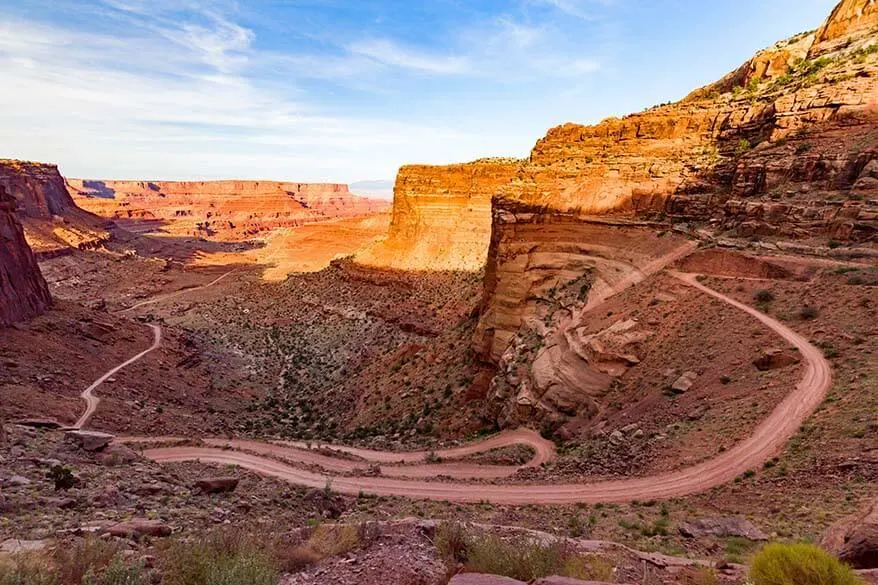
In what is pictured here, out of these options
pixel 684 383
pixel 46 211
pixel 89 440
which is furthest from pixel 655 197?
pixel 46 211

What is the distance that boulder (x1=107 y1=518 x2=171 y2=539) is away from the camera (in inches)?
323

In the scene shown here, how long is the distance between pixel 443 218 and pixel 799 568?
5372cm

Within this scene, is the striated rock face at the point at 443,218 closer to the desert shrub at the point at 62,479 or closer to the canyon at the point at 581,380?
the canyon at the point at 581,380

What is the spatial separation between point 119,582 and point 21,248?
1486 inches

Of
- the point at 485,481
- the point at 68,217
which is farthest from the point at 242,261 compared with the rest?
the point at 485,481

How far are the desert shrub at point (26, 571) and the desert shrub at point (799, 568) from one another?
7814 mm

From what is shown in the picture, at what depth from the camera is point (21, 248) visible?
33.9 metres

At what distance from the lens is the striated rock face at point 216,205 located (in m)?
152

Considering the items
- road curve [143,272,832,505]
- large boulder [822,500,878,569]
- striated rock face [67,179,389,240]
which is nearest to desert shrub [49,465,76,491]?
road curve [143,272,832,505]

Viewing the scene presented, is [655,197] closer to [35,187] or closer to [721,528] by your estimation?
[721,528]

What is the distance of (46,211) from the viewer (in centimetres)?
9844

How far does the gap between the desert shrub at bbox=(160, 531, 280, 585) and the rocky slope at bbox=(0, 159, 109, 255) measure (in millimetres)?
91477

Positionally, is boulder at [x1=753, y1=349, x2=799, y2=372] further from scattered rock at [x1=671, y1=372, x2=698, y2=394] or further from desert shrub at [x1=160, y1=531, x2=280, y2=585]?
desert shrub at [x1=160, y1=531, x2=280, y2=585]

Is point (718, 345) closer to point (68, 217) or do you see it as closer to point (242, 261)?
point (242, 261)
